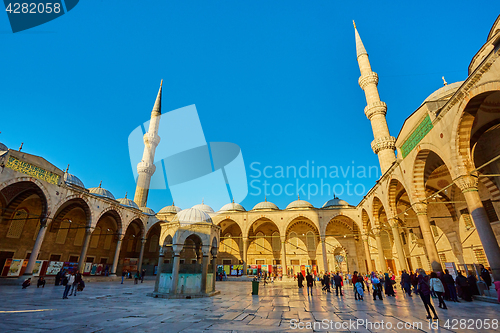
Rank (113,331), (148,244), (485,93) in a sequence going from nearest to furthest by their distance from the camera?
(113,331), (485,93), (148,244)

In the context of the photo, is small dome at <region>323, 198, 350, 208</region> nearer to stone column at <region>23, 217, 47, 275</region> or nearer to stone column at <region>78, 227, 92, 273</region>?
stone column at <region>78, 227, 92, 273</region>

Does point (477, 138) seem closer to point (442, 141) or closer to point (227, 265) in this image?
point (442, 141)

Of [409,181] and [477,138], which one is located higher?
[477,138]

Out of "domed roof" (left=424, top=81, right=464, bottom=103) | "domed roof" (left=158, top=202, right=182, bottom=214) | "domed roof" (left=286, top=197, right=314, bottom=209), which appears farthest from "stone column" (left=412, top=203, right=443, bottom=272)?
"domed roof" (left=158, top=202, right=182, bottom=214)

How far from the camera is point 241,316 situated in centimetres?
593

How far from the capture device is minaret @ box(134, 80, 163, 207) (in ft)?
97.1

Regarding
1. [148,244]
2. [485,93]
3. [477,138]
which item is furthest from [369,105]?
[148,244]

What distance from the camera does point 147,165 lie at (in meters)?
30.0

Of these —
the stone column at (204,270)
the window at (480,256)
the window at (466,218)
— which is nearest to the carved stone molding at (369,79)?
the window at (466,218)

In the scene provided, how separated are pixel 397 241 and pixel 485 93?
403 inches

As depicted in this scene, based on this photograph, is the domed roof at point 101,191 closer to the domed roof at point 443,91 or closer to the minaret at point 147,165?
the minaret at point 147,165

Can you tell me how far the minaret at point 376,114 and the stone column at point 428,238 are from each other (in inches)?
334

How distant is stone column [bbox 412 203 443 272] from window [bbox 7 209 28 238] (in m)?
25.5

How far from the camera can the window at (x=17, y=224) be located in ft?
57.5
